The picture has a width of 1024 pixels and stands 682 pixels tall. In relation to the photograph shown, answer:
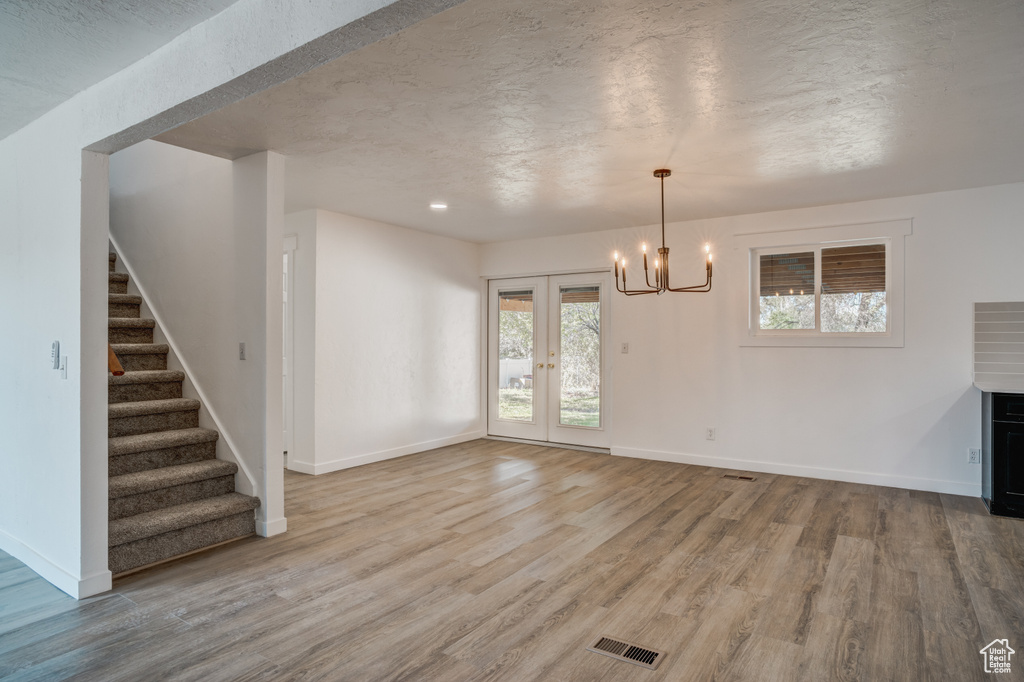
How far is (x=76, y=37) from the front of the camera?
87.8 inches

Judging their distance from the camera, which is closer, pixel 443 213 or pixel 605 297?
pixel 443 213

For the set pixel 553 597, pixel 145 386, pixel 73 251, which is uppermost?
pixel 73 251

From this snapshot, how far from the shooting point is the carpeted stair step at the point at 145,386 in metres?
3.97

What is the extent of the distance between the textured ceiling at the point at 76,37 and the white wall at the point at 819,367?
15.8ft

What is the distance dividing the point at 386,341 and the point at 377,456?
1175mm

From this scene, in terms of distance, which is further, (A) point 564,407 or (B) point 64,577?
(A) point 564,407

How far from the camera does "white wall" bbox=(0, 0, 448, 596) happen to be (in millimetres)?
2021

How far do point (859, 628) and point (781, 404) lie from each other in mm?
3140

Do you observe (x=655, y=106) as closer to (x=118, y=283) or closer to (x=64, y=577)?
(x=64, y=577)

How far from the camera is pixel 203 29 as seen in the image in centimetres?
215

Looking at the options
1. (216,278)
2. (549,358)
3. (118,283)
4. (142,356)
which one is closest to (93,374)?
(216,278)

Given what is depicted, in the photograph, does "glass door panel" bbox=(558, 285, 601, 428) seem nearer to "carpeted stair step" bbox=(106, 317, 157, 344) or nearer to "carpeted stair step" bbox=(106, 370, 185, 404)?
"carpeted stair step" bbox=(106, 370, 185, 404)

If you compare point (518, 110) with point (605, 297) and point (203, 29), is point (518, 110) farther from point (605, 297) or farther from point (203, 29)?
point (605, 297)

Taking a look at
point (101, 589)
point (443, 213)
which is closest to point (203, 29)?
point (101, 589)
